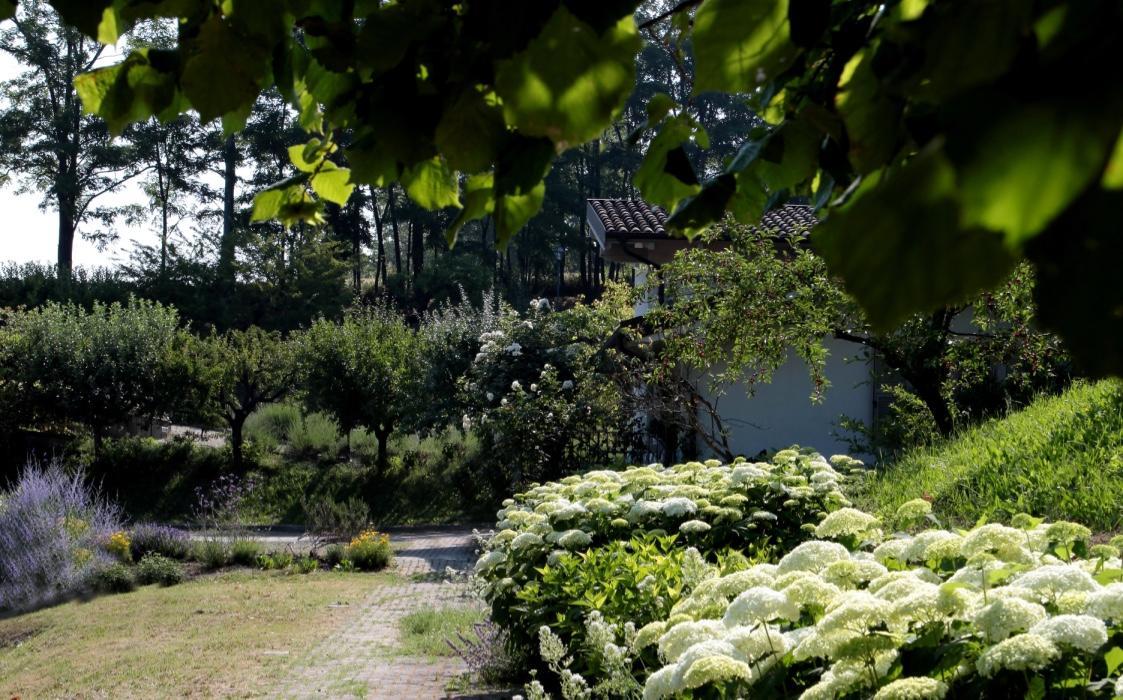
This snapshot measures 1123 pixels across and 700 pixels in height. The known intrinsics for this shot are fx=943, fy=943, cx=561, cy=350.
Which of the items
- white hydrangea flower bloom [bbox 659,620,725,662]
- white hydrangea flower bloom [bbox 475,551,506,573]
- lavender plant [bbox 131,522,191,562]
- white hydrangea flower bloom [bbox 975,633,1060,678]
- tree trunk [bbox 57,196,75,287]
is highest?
tree trunk [bbox 57,196,75,287]

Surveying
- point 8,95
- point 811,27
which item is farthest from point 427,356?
point 8,95

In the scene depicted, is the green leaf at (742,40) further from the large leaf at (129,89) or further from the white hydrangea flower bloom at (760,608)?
the white hydrangea flower bloom at (760,608)

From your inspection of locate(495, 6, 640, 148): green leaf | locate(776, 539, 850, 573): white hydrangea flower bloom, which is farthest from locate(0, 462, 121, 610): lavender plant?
locate(495, 6, 640, 148): green leaf

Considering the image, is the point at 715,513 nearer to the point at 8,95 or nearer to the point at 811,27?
the point at 811,27

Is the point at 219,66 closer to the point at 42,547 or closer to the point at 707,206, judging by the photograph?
the point at 707,206

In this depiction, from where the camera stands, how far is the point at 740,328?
31.1ft

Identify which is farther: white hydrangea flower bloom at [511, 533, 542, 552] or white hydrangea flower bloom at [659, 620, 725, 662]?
white hydrangea flower bloom at [511, 533, 542, 552]

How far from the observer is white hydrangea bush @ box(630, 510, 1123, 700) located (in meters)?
2.38

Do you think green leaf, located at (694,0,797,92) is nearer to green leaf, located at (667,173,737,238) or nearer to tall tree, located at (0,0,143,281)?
green leaf, located at (667,173,737,238)

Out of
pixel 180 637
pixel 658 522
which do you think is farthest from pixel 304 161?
pixel 180 637

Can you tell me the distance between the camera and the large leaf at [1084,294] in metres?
0.40

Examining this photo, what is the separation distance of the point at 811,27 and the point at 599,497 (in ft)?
17.7

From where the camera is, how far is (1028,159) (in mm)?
366

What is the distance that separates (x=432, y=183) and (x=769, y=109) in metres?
0.76
